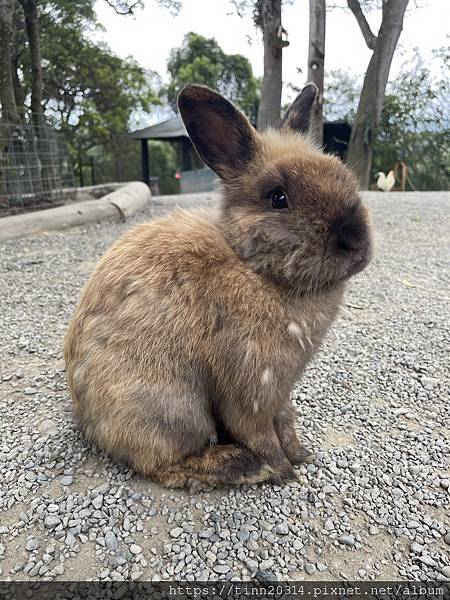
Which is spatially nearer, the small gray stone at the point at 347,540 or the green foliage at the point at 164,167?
the small gray stone at the point at 347,540

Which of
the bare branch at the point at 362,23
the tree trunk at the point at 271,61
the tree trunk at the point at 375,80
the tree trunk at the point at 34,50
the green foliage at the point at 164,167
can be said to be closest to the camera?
the tree trunk at the point at 271,61

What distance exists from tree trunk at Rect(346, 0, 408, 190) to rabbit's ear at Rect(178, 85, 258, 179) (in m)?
8.68

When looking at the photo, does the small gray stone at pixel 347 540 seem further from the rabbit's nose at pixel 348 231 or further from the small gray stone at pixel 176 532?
the rabbit's nose at pixel 348 231

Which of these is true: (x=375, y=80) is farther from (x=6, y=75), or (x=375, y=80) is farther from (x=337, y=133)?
(x=6, y=75)

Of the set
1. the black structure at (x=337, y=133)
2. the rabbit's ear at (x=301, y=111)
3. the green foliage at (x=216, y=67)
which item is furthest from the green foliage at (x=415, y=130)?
the rabbit's ear at (x=301, y=111)

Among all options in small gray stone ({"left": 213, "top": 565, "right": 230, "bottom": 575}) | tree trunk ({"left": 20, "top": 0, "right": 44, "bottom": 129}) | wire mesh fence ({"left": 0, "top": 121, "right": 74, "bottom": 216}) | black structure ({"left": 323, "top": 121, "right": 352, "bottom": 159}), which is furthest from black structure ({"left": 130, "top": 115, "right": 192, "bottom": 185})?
small gray stone ({"left": 213, "top": 565, "right": 230, "bottom": 575})

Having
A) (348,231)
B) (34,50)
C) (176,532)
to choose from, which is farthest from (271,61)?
(176,532)

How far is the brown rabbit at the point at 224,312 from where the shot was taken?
5.31 feet

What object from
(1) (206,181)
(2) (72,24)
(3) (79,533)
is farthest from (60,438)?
(2) (72,24)

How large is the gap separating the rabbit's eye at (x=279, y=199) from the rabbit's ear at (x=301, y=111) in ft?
1.80

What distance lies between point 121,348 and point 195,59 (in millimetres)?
22590

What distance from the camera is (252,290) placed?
1671mm

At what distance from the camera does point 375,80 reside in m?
12.0

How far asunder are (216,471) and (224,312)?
59 cm
